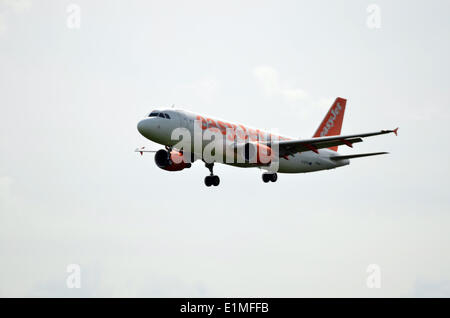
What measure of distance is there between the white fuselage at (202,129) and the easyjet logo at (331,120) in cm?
431

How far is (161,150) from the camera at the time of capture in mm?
50062

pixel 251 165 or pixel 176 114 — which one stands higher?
pixel 176 114

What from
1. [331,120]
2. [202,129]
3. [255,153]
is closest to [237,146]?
[255,153]

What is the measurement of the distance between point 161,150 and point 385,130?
50.8ft

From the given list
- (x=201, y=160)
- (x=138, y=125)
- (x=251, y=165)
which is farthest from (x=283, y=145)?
(x=138, y=125)

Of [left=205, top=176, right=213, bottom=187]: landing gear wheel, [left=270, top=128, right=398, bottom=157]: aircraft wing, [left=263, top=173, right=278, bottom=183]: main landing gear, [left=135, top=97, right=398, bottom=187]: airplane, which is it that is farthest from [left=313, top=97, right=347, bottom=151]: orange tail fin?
[left=205, top=176, right=213, bottom=187]: landing gear wheel

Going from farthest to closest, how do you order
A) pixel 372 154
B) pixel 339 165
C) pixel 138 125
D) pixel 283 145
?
1. pixel 339 165
2. pixel 372 154
3. pixel 283 145
4. pixel 138 125

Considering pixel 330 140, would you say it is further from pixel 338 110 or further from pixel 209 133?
pixel 338 110

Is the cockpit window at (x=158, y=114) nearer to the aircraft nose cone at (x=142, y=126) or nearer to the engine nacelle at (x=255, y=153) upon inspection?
the aircraft nose cone at (x=142, y=126)

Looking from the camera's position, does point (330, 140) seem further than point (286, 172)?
No

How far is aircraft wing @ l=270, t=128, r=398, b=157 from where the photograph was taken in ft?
152

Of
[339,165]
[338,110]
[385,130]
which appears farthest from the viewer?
[338,110]

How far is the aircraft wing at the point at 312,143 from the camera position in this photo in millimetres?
46375

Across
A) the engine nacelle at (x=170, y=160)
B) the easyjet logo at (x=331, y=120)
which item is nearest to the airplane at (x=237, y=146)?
the engine nacelle at (x=170, y=160)
